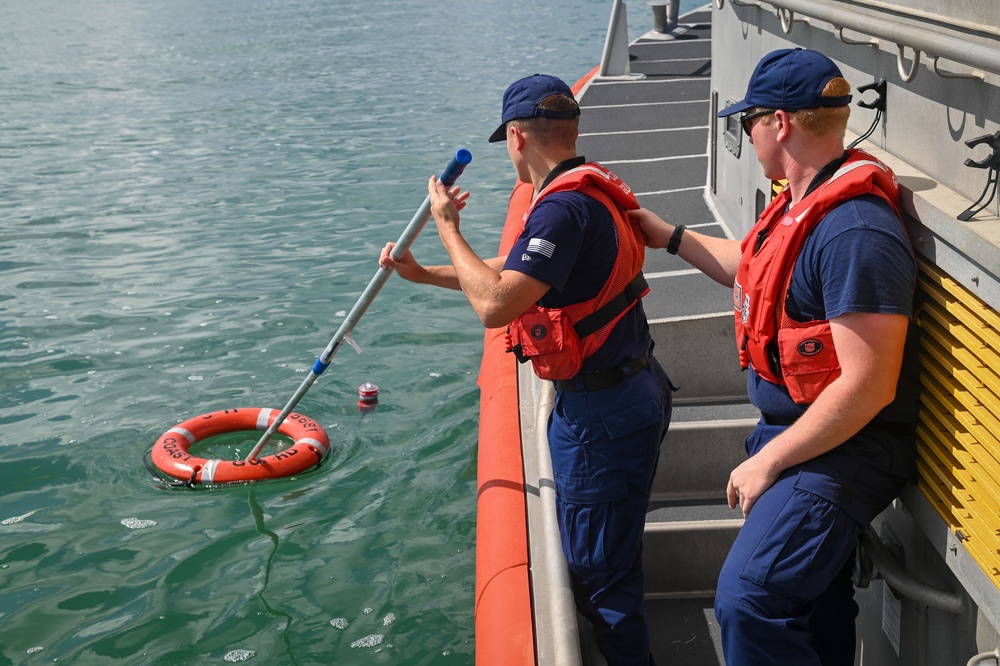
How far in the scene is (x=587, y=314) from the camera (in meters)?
3.84

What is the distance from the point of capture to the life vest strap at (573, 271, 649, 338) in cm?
383

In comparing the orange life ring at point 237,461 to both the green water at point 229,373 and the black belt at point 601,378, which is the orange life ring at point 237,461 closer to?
the green water at point 229,373

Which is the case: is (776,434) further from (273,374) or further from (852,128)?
(273,374)

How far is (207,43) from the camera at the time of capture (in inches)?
1479

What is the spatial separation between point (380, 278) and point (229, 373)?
4763 millimetres

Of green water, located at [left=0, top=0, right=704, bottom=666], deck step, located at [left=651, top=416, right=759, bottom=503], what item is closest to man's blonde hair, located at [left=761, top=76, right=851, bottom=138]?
deck step, located at [left=651, top=416, right=759, bottom=503]

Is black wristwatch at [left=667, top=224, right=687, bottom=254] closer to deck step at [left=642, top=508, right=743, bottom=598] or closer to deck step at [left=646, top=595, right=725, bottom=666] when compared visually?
deck step at [left=642, top=508, right=743, bottom=598]

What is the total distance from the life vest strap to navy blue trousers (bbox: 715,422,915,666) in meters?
0.98

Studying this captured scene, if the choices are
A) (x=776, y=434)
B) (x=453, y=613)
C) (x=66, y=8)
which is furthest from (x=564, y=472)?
(x=66, y=8)

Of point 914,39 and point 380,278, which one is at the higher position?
point 914,39

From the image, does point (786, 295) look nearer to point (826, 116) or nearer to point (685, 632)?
point (826, 116)

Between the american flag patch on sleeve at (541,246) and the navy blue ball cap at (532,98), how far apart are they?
1.75ft

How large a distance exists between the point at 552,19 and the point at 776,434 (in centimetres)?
4501

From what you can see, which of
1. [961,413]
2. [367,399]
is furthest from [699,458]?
[367,399]
